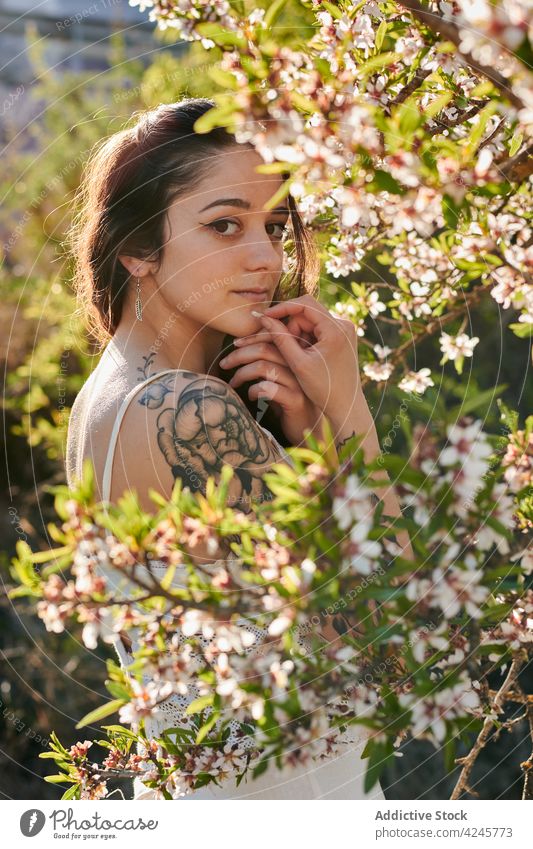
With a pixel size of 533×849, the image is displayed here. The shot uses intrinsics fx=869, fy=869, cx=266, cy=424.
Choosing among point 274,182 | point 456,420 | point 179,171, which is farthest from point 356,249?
point 456,420

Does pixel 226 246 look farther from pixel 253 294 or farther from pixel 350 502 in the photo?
pixel 350 502

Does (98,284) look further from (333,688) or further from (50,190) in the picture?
(50,190)

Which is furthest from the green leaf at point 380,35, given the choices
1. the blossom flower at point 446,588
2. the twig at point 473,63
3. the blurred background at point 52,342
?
the blurred background at point 52,342

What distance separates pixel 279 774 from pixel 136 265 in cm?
76

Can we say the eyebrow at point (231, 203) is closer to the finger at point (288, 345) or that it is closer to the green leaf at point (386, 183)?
the finger at point (288, 345)

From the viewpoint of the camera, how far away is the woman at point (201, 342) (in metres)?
1.13

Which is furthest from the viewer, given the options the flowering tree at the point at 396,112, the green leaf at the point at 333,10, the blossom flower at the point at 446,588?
the green leaf at the point at 333,10

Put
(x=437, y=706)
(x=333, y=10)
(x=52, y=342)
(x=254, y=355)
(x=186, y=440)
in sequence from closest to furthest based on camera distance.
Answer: (x=437, y=706) → (x=333, y=10) → (x=186, y=440) → (x=254, y=355) → (x=52, y=342)

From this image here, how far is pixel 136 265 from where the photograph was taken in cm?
129

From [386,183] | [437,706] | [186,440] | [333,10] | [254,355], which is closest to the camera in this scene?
[386,183]

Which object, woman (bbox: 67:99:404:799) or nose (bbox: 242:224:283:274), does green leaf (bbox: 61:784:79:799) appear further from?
nose (bbox: 242:224:283:274)

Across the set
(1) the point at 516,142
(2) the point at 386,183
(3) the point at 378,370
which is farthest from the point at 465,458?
(3) the point at 378,370

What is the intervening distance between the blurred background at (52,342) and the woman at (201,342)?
74cm

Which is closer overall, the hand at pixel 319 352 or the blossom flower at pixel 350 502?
the blossom flower at pixel 350 502
